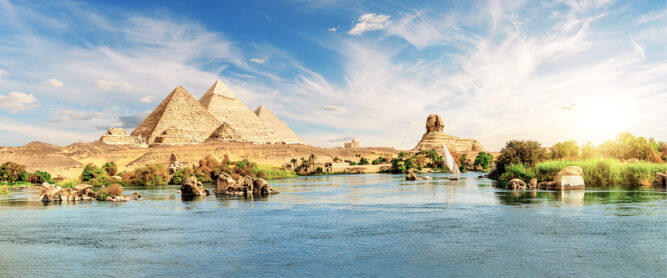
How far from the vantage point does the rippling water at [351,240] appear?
14484mm

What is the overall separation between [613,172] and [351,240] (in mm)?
38860

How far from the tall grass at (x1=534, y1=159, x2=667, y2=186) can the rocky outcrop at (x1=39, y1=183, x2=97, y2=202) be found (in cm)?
4903

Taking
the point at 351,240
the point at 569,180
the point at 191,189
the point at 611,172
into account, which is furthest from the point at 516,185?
the point at 191,189

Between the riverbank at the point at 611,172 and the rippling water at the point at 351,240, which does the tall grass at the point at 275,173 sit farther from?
the rippling water at the point at 351,240

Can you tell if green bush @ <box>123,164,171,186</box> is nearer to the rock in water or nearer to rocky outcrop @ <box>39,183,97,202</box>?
rocky outcrop @ <box>39,183,97,202</box>

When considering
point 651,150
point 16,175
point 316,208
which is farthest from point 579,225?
point 16,175

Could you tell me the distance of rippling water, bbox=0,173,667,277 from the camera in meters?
14.5

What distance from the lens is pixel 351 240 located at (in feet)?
61.7

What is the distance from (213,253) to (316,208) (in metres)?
14.8

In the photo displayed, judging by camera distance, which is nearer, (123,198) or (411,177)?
(123,198)

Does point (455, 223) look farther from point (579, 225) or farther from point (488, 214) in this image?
point (579, 225)

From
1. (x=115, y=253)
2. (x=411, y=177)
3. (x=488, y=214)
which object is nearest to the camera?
(x=115, y=253)

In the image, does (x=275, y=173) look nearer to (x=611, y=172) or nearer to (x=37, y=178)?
(x=37, y=178)

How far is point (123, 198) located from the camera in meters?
39.0
